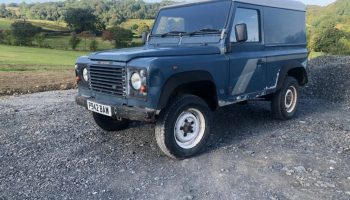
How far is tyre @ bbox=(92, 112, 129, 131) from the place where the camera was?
254 inches

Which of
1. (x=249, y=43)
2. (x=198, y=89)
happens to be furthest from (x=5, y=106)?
(x=249, y=43)

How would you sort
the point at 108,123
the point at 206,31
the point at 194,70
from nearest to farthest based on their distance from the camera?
the point at 194,70, the point at 206,31, the point at 108,123

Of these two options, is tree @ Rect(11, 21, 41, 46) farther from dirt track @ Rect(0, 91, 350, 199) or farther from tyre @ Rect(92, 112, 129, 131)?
tyre @ Rect(92, 112, 129, 131)

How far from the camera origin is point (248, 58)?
620cm

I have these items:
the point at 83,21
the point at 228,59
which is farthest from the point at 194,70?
the point at 83,21

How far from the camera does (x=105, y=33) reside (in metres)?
44.6

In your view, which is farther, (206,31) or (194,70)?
(206,31)

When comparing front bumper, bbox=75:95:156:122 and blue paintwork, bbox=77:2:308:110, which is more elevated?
blue paintwork, bbox=77:2:308:110

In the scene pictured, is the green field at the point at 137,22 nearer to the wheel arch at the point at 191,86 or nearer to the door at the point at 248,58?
the door at the point at 248,58

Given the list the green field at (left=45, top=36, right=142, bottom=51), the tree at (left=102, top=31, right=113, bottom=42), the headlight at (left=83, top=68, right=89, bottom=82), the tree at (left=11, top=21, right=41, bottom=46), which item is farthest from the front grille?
the tree at (left=11, top=21, right=41, bottom=46)

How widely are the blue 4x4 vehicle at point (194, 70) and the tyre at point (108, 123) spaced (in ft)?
0.06

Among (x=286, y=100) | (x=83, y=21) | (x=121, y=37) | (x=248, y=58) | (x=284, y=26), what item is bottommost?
(x=286, y=100)

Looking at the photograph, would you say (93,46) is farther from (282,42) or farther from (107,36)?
(282,42)

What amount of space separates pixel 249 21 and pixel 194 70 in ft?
5.92
